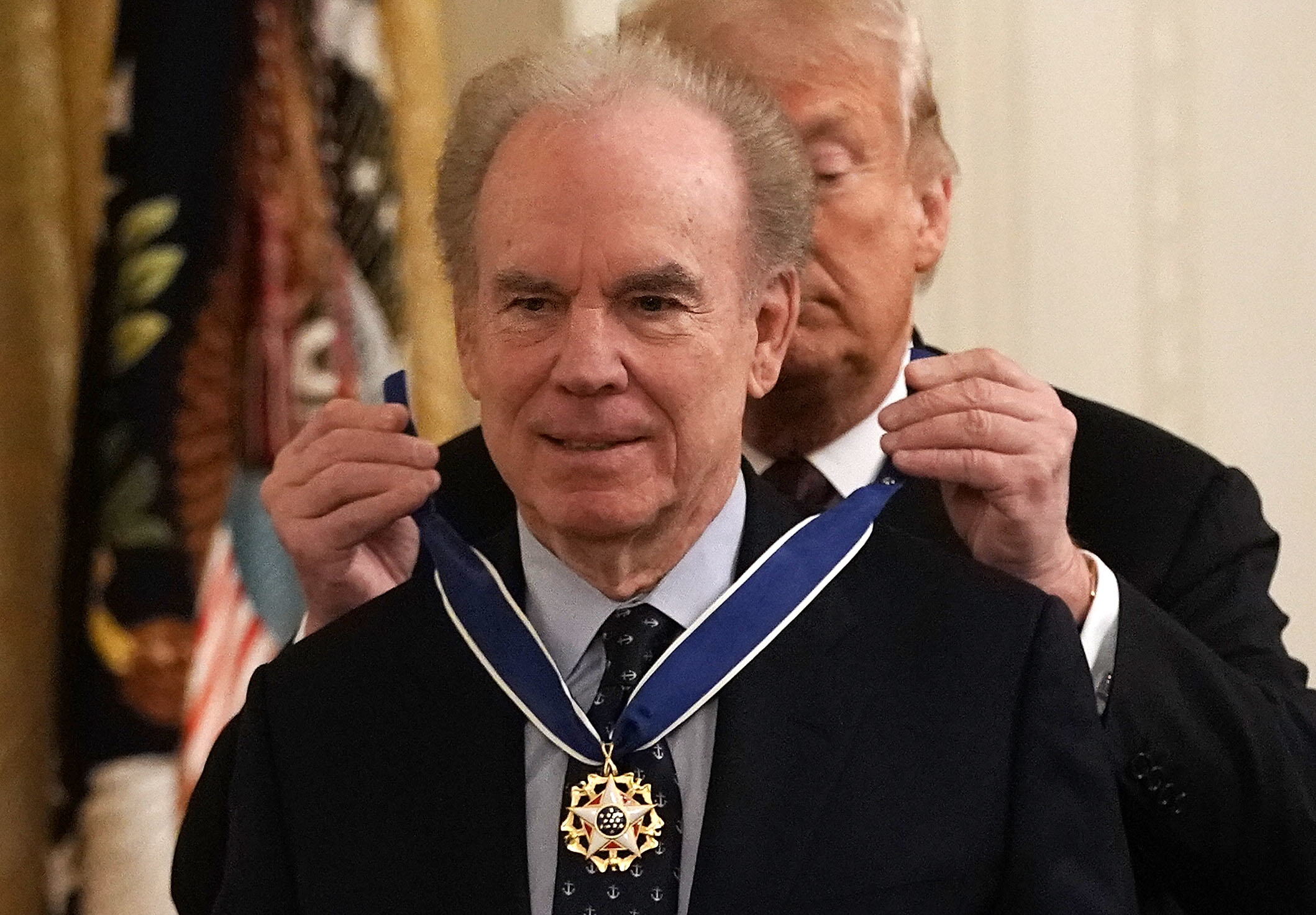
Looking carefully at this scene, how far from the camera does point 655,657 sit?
1493 millimetres

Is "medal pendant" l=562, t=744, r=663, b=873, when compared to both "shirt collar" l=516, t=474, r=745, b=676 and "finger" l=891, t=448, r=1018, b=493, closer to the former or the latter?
"shirt collar" l=516, t=474, r=745, b=676

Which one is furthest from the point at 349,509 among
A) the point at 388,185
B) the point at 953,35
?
the point at 953,35

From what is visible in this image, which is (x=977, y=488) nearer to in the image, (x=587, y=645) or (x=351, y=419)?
(x=587, y=645)

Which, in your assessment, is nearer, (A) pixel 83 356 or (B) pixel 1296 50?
(A) pixel 83 356

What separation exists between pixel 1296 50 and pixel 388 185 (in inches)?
66.6

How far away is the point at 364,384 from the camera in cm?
257

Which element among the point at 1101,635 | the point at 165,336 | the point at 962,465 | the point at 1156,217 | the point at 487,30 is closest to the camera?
the point at 962,465

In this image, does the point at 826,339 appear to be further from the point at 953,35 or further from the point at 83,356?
the point at 953,35

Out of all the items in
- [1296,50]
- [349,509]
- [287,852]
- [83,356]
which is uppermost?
[1296,50]

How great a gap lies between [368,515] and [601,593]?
322mm

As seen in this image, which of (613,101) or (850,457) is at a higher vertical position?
(613,101)

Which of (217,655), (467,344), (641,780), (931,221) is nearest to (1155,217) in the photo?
(931,221)

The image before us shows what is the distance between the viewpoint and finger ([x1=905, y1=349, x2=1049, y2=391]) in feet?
5.36

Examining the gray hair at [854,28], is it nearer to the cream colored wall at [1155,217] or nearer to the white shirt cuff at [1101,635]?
the white shirt cuff at [1101,635]
